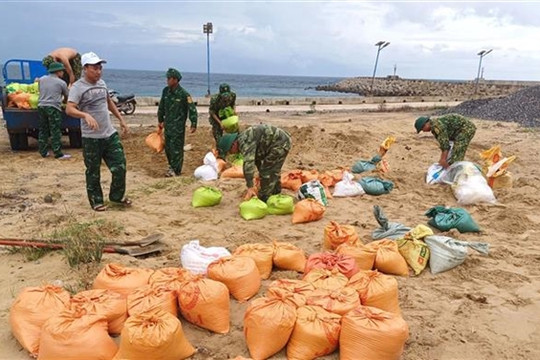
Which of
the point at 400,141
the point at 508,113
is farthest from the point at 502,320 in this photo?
the point at 508,113

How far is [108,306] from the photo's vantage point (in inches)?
98.4

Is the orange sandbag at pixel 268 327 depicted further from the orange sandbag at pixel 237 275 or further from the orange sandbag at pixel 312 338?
the orange sandbag at pixel 237 275

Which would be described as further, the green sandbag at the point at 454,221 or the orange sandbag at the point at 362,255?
the green sandbag at the point at 454,221

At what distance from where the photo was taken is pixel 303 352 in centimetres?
237

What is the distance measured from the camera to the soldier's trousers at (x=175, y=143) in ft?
20.3

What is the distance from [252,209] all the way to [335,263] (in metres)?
1.60

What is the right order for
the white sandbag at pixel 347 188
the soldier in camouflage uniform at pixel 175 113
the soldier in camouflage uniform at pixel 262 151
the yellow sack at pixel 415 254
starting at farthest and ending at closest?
the soldier in camouflage uniform at pixel 175 113 → the white sandbag at pixel 347 188 → the soldier in camouflage uniform at pixel 262 151 → the yellow sack at pixel 415 254

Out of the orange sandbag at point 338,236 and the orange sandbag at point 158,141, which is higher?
the orange sandbag at point 158,141

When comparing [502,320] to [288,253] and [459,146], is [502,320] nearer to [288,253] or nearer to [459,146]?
[288,253]

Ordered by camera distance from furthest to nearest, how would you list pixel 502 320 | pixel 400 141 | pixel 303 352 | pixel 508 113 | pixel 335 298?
pixel 508 113, pixel 400 141, pixel 502 320, pixel 335 298, pixel 303 352

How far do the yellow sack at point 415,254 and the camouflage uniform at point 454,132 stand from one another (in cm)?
257

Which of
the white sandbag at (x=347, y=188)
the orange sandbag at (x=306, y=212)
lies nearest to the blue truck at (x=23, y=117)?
the white sandbag at (x=347, y=188)

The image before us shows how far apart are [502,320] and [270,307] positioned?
1.47 meters

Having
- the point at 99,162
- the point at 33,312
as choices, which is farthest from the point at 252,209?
the point at 33,312
